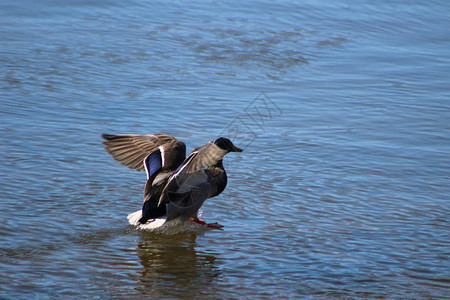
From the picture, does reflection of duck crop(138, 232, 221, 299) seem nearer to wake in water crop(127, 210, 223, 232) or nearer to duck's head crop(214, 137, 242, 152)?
wake in water crop(127, 210, 223, 232)

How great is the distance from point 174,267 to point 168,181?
2.70ft

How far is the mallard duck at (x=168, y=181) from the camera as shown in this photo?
583cm

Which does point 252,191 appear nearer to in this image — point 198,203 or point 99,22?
point 198,203

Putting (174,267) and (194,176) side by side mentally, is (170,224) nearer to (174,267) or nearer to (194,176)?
(194,176)

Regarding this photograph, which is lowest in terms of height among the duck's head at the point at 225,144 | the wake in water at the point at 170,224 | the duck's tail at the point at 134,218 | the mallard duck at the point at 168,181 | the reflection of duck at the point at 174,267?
the reflection of duck at the point at 174,267

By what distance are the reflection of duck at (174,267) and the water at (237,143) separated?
0.06 feet

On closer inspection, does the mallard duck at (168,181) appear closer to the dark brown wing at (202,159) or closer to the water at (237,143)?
the water at (237,143)

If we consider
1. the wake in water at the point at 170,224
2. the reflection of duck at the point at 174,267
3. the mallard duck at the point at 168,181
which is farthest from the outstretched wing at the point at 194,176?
the reflection of duck at the point at 174,267

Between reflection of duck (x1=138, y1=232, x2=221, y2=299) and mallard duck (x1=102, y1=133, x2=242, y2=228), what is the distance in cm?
20

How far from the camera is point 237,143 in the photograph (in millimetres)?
8219

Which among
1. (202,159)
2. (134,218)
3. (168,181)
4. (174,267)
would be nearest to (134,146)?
(168,181)

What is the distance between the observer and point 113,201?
6.47 meters

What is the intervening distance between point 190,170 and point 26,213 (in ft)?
5.42

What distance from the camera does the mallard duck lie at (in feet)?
19.1
